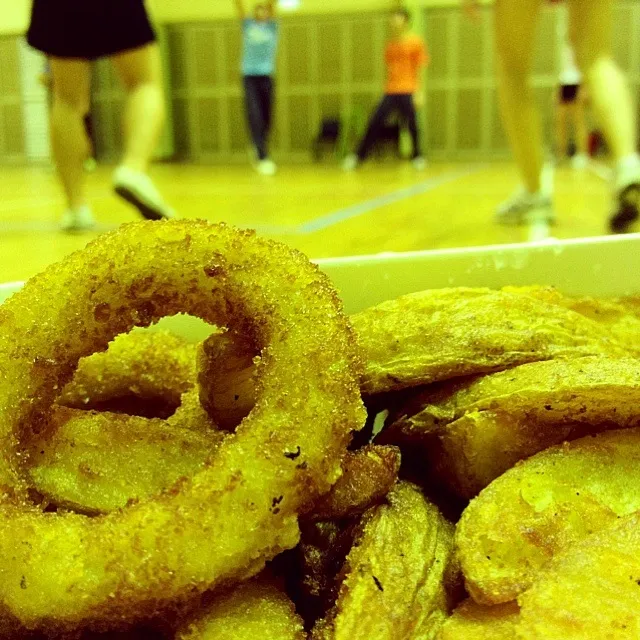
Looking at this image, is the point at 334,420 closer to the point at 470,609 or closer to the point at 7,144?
the point at 470,609

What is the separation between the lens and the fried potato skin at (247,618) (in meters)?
0.56

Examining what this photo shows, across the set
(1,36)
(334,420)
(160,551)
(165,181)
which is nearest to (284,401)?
(334,420)

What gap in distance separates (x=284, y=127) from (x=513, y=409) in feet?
44.7

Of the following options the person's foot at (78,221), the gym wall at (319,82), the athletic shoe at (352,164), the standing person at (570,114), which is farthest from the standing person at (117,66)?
the gym wall at (319,82)

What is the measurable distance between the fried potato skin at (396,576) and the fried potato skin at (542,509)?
34mm

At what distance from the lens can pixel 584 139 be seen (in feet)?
33.9

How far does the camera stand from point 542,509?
63 centimetres

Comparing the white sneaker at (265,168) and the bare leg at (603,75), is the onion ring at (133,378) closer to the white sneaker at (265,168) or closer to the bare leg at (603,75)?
the bare leg at (603,75)

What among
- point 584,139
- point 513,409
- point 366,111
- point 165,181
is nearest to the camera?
point 513,409

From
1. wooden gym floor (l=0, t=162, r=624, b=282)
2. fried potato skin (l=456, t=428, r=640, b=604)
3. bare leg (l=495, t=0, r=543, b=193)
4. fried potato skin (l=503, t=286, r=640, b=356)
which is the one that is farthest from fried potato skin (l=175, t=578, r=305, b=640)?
bare leg (l=495, t=0, r=543, b=193)

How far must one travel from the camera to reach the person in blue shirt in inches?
374

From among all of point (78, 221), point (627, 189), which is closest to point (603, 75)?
point (627, 189)

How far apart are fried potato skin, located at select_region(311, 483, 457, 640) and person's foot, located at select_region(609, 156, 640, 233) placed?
2365mm

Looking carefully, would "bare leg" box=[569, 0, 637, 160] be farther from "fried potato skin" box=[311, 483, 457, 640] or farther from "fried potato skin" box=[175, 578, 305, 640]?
"fried potato skin" box=[175, 578, 305, 640]
